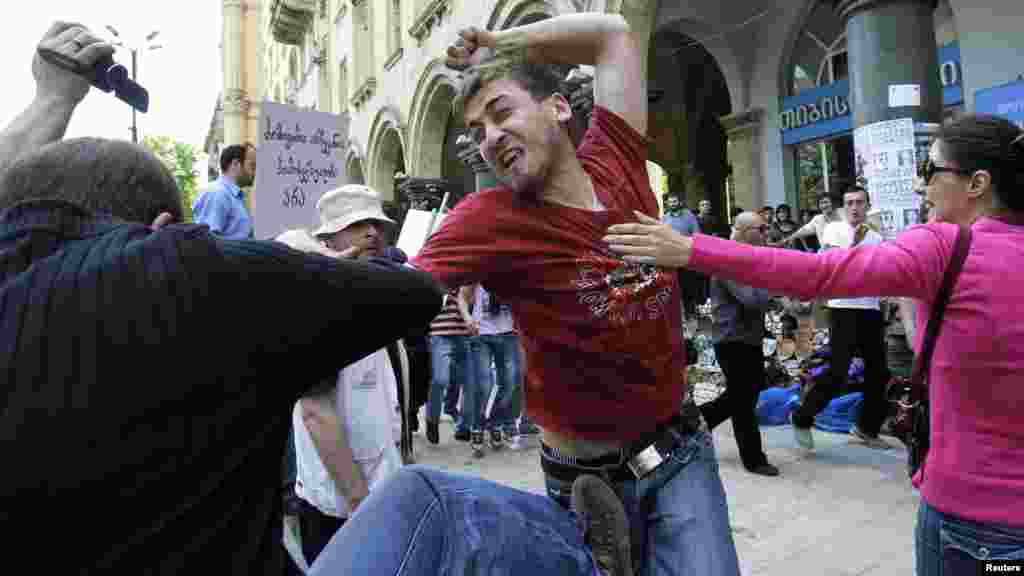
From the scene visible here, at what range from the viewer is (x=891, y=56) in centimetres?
580

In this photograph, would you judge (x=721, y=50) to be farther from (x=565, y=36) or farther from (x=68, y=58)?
(x=68, y=58)

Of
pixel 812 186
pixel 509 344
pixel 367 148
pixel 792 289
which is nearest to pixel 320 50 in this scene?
pixel 367 148

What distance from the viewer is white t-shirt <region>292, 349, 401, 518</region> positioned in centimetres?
267

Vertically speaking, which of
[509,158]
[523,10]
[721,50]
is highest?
[523,10]

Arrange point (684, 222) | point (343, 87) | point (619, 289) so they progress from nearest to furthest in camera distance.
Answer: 1. point (619, 289)
2. point (684, 222)
3. point (343, 87)

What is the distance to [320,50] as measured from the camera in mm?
26188

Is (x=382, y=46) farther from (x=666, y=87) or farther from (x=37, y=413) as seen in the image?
(x=37, y=413)

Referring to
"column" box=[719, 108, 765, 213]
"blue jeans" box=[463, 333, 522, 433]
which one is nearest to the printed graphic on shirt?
"blue jeans" box=[463, 333, 522, 433]

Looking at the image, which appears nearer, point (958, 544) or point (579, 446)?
point (958, 544)

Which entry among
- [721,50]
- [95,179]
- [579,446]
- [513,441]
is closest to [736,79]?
[721,50]

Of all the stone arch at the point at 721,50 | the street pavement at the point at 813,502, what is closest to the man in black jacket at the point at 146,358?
the street pavement at the point at 813,502

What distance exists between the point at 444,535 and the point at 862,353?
5.50 m

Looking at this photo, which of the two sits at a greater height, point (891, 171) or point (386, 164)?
point (386, 164)

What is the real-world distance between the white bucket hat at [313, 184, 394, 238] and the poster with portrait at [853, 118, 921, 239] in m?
3.92
